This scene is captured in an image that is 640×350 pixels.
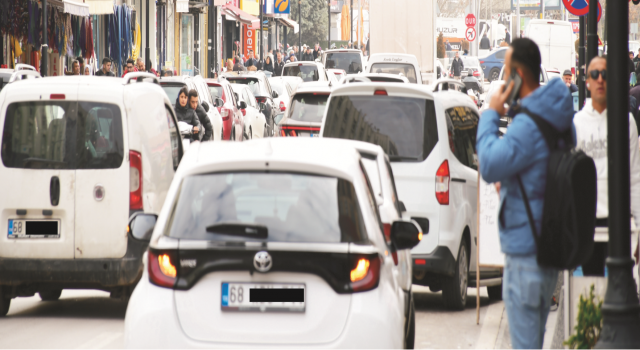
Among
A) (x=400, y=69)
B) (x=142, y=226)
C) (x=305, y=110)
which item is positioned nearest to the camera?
(x=142, y=226)

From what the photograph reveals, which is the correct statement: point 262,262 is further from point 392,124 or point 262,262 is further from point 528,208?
point 392,124

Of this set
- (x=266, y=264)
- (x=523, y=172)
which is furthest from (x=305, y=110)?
(x=523, y=172)

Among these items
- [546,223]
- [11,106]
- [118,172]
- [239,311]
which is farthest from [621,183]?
[11,106]

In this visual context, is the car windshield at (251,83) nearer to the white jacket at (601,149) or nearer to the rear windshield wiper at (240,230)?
the white jacket at (601,149)

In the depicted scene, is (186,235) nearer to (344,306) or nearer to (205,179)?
(205,179)

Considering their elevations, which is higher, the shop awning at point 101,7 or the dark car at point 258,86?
the shop awning at point 101,7

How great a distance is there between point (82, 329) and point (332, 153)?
142 inches

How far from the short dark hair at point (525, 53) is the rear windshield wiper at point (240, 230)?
1438 mm

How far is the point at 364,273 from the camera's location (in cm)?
484

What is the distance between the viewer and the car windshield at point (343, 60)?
39.5 meters

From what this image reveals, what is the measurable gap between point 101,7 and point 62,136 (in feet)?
60.2

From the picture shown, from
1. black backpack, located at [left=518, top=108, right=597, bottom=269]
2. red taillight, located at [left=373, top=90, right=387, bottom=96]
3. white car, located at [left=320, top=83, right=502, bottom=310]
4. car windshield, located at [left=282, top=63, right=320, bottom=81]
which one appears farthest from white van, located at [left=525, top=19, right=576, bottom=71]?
black backpack, located at [left=518, top=108, right=597, bottom=269]

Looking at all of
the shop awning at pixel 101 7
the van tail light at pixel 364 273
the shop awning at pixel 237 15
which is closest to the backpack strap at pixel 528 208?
the van tail light at pixel 364 273

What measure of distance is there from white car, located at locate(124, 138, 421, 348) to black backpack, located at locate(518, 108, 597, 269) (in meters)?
0.83
